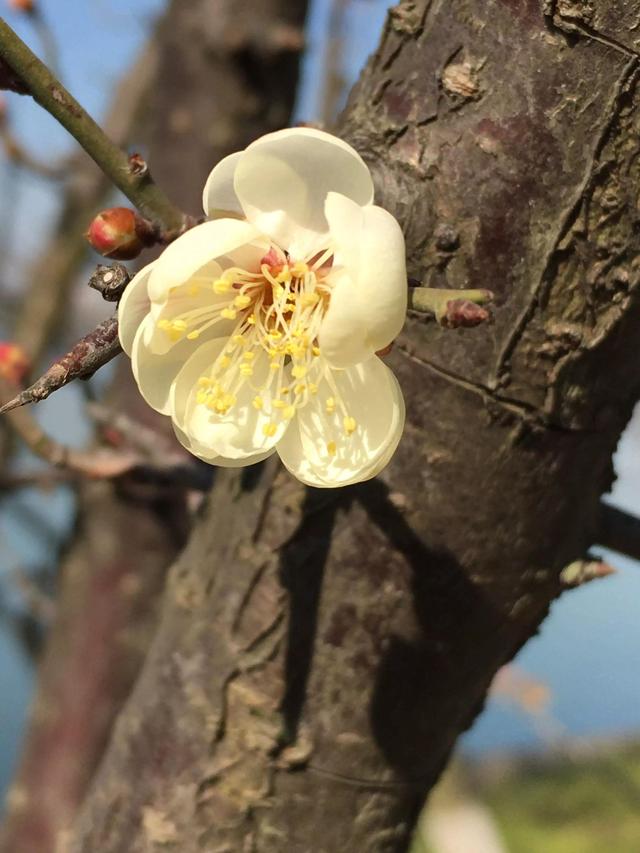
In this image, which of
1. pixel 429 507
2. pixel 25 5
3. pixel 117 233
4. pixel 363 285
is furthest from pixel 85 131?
pixel 25 5

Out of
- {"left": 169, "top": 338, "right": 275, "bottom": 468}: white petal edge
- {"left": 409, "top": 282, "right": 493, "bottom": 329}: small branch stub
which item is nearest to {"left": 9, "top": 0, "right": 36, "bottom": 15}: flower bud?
{"left": 169, "top": 338, "right": 275, "bottom": 468}: white petal edge

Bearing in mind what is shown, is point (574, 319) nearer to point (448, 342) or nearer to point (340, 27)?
point (448, 342)

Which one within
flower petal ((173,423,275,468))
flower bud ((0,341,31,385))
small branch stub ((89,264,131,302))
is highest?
small branch stub ((89,264,131,302))

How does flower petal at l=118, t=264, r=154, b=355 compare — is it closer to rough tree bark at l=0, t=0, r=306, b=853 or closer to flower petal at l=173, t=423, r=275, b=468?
flower petal at l=173, t=423, r=275, b=468

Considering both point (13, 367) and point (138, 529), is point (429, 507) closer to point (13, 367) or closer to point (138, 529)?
point (13, 367)

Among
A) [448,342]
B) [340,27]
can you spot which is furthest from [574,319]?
[340,27]

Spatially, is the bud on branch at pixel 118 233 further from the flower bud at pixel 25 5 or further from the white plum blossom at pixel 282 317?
the flower bud at pixel 25 5
